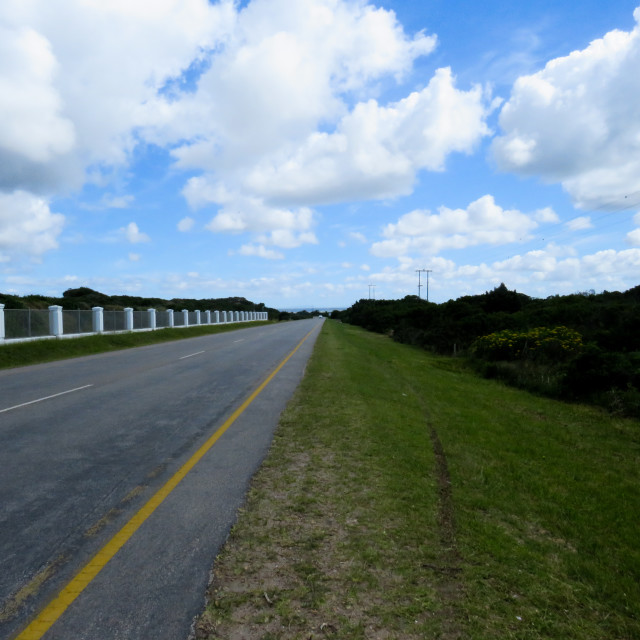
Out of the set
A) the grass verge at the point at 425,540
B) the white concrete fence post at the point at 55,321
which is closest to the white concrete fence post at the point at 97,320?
the white concrete fence post at the point at 55,321

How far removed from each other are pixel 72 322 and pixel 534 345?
23772mm

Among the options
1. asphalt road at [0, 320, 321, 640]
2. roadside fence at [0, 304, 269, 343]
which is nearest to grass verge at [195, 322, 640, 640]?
asphalt road at [0, 320, 321, 640]

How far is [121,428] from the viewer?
26.6ft

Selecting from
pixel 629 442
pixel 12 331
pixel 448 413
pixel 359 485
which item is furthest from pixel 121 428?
pixel 12 331

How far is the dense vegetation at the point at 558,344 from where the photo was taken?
15.7 m

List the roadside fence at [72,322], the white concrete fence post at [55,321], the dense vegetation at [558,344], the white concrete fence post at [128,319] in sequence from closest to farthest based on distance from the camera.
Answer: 1. the dense vegetation at [558,344]
2. the roadside fence at [72,322]
3. the white concrete fence post at [55,321]
4. the white concrete fence post at [128,319]

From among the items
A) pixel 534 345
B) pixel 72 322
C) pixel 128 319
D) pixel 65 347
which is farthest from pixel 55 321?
pixel 534 345

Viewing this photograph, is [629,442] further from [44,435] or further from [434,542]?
[44,435]

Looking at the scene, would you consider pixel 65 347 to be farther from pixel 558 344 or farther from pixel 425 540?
pixel 425 540

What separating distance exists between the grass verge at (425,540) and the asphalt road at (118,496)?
30 centimetres

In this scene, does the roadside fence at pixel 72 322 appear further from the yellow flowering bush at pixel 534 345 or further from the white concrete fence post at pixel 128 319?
the yellow flowering bush at pixel 534 345

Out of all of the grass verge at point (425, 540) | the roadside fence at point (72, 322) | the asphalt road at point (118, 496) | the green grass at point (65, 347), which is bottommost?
the grass verge at point (425, 540)

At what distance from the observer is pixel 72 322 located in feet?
92.2

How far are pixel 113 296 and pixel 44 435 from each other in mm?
82584
